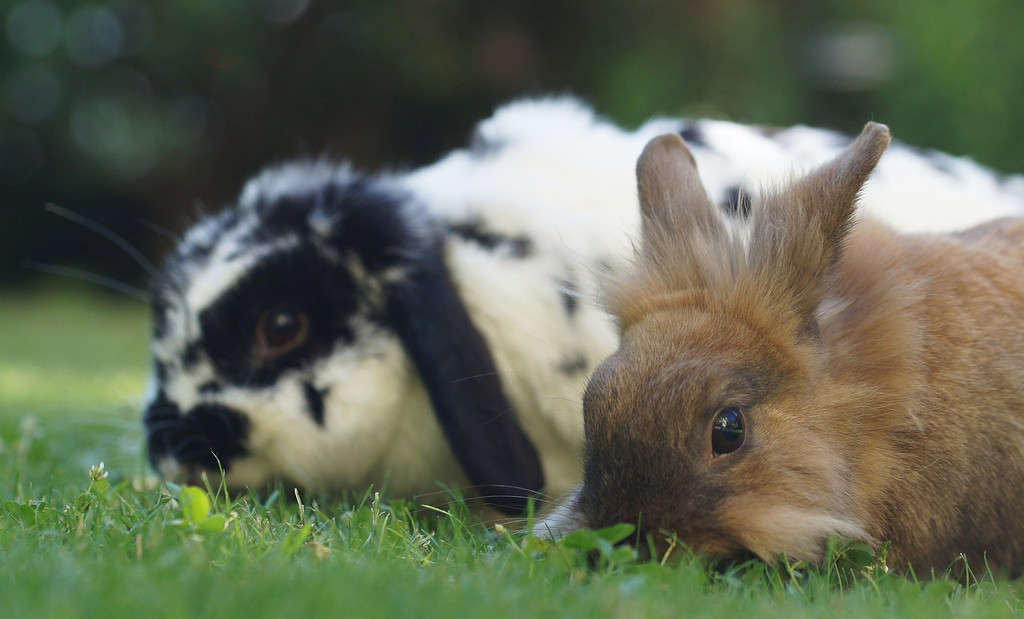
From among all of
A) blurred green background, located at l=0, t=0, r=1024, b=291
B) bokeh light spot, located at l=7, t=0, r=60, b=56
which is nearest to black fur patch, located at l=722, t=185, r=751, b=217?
blurred green background, located at l=0, t=0, r=1024, b=291

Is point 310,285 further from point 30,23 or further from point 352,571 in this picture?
point 30,23

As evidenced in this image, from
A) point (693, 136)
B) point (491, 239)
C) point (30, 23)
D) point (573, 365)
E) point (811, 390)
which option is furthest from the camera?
point (30, 23)

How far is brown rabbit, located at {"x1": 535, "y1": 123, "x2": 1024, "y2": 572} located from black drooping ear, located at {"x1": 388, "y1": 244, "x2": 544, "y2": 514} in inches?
20.1

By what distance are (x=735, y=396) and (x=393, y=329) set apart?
48.2 inches

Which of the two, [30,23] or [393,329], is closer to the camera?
[393,329]

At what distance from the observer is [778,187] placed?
7.89 feet

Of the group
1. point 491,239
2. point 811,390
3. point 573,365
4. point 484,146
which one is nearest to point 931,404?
point 811,390

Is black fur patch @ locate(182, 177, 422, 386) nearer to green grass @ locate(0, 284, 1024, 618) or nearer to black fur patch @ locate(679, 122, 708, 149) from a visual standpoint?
green grass @ locate(0, 284, 1024, 618)

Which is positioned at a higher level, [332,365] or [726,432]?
[332,365]

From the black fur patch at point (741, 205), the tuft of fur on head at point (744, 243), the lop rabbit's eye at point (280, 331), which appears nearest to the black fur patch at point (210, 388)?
the lop rabbit's eye at point (280, 331)

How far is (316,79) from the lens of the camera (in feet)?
43.1

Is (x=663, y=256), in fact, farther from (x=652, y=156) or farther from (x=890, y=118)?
(x=890, y=118)

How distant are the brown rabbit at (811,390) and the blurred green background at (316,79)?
965cm

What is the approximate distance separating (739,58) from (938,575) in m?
10.9
